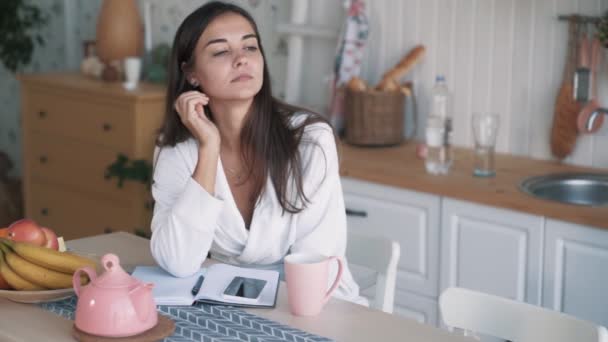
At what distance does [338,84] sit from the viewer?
3482 mm

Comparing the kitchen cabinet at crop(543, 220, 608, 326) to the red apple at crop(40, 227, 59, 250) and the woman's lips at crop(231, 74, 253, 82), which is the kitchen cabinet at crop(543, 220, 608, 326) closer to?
the woman's lips at crop(231, 74, 253, 82)

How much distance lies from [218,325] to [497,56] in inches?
71.8

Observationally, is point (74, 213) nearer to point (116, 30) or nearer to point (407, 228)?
point (116, 30)

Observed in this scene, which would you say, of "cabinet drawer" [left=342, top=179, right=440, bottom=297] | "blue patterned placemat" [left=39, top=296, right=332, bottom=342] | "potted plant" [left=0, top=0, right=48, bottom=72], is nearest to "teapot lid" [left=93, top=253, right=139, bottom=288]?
"blue patterned placemat" [left=39, top=296, right=332, bottom=342]

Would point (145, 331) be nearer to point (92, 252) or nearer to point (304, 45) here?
point (92, 252)

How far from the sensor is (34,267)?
1799 mm

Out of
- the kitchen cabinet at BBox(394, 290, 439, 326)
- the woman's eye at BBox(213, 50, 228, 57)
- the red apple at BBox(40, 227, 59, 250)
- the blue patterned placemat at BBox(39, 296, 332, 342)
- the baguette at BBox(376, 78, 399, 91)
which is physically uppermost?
the woman's eye at BBox(213, 50, 228, 57)

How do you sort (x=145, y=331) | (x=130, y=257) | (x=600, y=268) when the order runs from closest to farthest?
(x=145, y=331) < (x=130, y=257) < (x=600, y=268)

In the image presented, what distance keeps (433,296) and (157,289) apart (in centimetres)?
126

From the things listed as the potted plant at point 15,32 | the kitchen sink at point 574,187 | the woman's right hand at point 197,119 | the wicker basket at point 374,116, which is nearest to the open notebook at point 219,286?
the woman's right hand at point 197,119

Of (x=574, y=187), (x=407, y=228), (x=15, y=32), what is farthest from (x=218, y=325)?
(x=15, y=32)

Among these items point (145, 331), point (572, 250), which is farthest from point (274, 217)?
point (572, 250)

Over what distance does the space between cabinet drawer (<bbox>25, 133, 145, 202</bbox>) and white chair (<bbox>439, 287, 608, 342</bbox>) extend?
2290mm

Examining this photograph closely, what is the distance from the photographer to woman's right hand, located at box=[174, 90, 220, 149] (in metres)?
2.06
